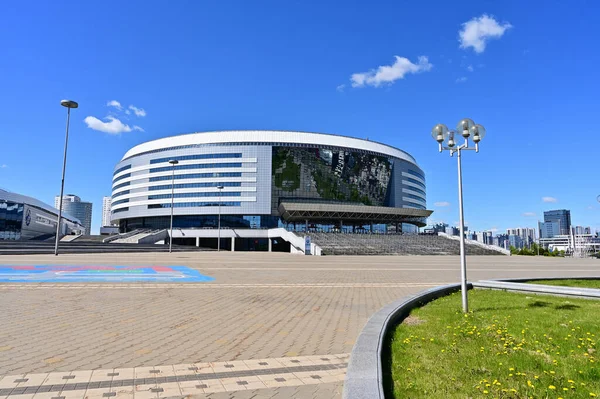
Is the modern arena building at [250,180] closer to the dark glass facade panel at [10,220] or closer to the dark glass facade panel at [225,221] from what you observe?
the dark glass facade panel at [225,221]

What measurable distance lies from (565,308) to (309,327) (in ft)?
21.6

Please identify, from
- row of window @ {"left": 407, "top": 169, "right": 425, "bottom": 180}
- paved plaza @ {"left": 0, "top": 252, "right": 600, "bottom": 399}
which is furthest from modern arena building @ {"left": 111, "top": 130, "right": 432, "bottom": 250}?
paved plaza @ {"left": 0, "top": 252, "right": 600, "bottom": 399}

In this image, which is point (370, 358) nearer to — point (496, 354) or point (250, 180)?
point (496, 354)

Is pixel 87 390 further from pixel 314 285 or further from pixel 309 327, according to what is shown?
pixel 314 285

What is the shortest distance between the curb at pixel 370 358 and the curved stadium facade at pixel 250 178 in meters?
69.1

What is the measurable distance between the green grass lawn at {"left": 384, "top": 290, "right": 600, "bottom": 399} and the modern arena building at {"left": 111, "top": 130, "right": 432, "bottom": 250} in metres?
68.6

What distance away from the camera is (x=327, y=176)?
295 ft

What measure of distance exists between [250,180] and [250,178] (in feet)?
1.48

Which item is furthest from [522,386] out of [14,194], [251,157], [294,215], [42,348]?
[14,194]

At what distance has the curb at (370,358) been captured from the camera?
364 centimetres

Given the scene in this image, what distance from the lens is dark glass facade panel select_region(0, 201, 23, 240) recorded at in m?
67.6

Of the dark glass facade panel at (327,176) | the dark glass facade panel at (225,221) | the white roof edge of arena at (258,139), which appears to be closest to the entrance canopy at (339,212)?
the dark glass facade panel at (225,221)

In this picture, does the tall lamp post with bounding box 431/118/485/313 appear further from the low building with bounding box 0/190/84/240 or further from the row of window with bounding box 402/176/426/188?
the row of window with bounding box 402/176/426/188

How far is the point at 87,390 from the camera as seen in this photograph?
13.4 ft
